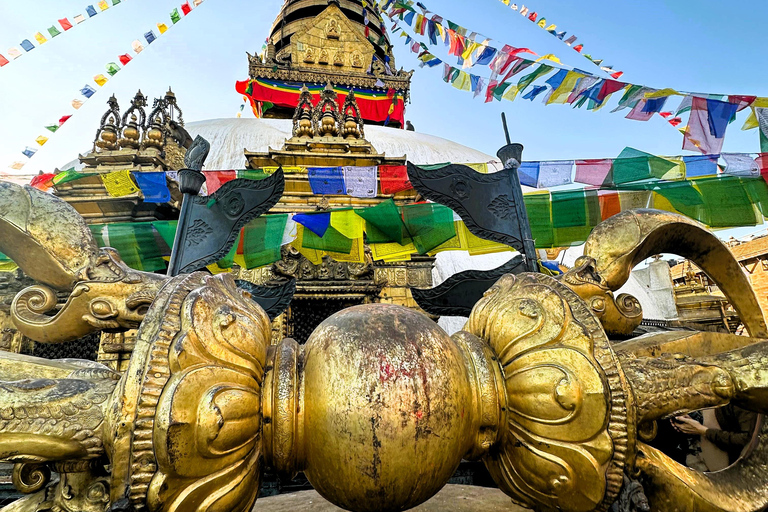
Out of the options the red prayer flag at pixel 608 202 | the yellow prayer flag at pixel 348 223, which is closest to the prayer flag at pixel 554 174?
the red prayer flag at pixel 608 202

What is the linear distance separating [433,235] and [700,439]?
3183 mm

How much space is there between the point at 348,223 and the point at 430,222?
102cm

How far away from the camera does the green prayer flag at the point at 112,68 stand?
7059 mm

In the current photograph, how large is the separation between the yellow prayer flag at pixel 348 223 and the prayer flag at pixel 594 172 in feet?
9.09

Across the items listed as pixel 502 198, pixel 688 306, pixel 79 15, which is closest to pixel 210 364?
pixel 502 198

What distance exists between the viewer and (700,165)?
181 inches

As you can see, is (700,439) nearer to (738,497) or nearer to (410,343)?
(738,497)

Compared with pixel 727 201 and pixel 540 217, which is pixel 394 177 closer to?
pixel 540 217

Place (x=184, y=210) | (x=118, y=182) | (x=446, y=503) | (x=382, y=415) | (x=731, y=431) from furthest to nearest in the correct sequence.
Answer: (x=118, y=182) < (x=184, y=210) < (x=731, y=431) < (x=446, y=503) < (x=382, y=415)

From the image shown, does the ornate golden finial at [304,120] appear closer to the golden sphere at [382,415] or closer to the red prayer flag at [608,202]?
the red prayer flag at [608,202]

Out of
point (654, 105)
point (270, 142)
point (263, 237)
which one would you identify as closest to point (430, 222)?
point (263, 237)

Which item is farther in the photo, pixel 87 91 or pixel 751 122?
pixel 87 91

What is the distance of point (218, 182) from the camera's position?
5148 millimetres

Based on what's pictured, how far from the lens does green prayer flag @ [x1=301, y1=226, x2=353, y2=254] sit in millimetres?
4844
